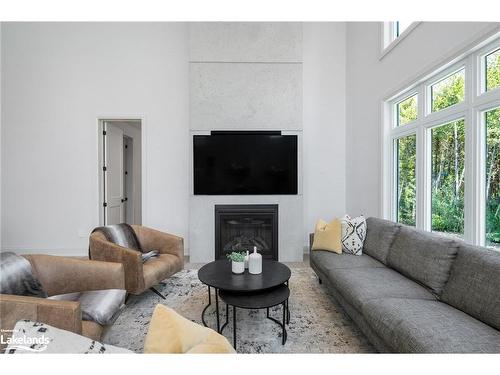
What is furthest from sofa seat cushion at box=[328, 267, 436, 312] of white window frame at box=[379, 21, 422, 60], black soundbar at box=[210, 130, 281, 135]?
white window frame at box=[379, 21, 422, 60]

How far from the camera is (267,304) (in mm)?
1745

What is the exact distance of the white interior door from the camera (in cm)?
421

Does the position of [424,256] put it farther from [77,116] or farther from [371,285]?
[77,116]

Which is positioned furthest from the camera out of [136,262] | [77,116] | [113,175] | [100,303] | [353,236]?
[113,175]

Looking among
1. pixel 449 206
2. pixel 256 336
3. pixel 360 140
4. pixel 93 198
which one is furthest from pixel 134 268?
pixel 360 140

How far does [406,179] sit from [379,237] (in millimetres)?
956

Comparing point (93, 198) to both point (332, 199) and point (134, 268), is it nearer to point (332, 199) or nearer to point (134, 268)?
point (134, 268)

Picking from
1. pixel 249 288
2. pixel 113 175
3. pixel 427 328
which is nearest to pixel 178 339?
pixel 249 288

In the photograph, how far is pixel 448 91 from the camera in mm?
2363

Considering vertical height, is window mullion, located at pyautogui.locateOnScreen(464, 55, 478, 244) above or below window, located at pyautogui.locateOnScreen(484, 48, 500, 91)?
below

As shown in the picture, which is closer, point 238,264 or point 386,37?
point 238,264

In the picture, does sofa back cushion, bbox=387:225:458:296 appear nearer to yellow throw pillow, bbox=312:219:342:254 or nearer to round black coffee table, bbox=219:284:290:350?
yellow throw pillow, bbox=312:219:342:254

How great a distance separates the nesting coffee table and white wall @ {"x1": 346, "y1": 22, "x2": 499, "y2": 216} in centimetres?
209

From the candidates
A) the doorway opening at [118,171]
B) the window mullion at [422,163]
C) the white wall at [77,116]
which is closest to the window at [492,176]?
the window mullion at [422,163]
